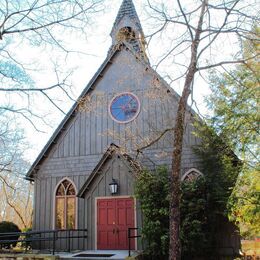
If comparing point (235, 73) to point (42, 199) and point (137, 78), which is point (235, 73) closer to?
point (137, 78)

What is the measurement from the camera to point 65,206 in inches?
625

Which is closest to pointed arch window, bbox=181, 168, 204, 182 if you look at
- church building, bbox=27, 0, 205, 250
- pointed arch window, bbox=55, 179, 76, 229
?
church building, bbox=27, 0, 205, 250

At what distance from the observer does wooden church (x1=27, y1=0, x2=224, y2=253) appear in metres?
14.6

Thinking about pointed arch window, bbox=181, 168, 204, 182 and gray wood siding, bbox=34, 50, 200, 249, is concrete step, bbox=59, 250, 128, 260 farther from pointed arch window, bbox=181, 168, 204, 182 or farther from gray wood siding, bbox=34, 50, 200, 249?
pointed arch window, bbox=181, 168, 204, 182

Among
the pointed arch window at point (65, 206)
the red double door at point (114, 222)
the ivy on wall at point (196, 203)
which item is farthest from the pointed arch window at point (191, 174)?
the pointed arch window at point (65, 206)

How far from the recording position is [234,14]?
902 cm

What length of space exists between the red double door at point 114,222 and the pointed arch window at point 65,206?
1.33 m

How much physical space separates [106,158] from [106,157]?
5 cm

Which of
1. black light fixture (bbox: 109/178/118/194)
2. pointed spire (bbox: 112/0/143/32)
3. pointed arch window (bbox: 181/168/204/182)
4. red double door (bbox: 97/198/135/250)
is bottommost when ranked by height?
red double door (bbox: 97/198/135/250)

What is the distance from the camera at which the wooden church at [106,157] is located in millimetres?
14617

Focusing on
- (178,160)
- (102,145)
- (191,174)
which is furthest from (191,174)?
(178,160)

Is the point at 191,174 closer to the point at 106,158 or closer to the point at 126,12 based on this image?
the point at 106,158

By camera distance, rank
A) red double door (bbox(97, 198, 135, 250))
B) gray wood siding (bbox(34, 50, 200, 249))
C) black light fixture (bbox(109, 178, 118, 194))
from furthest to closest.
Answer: gray wood siding (bbox(34, 50, 200, 249))
black light fixture (bbox(109, 178, 118, 194))
red double door (bbox(97, 198, 135, 250))

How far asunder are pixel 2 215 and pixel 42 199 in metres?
20.4
